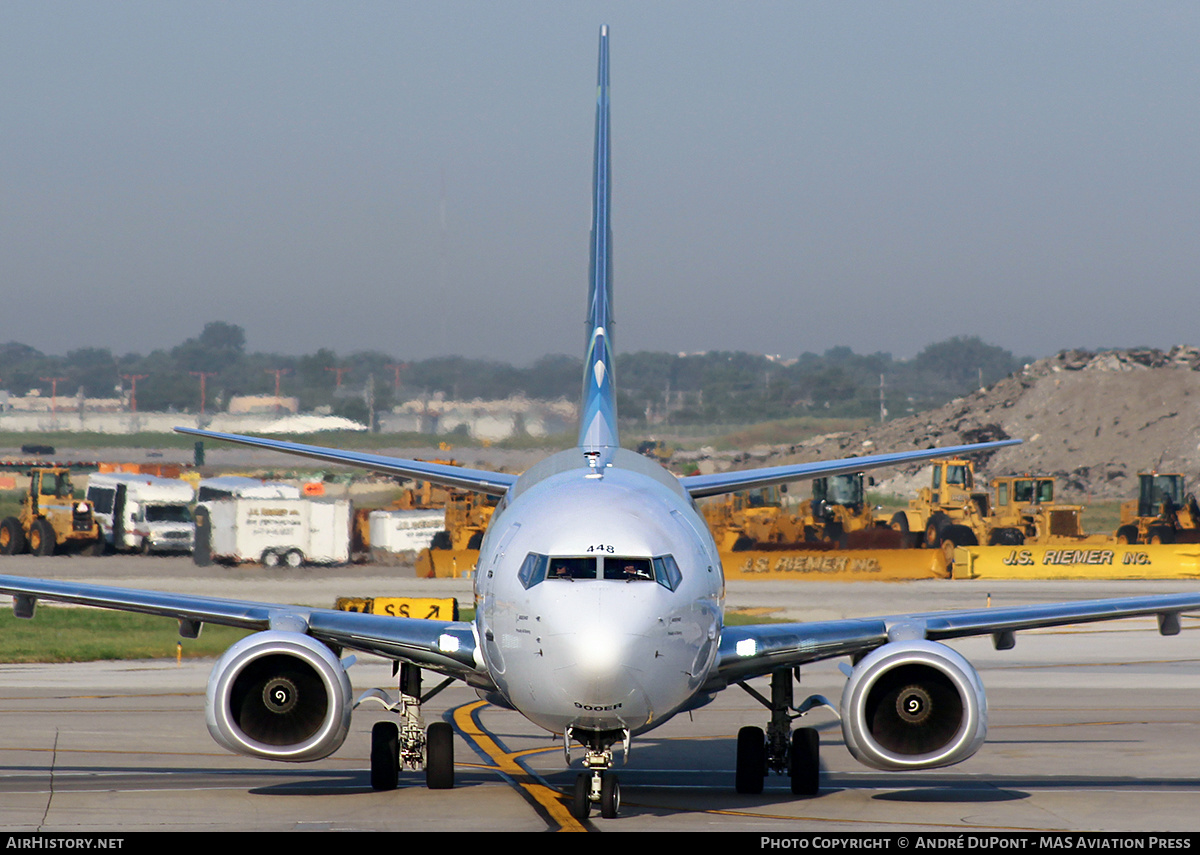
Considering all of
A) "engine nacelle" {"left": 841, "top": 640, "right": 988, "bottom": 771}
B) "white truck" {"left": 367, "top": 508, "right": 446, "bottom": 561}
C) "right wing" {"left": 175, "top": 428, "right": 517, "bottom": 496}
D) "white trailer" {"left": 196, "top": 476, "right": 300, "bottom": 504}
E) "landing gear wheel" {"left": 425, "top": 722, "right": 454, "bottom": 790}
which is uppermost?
A: "white trailer" {"left": 196, "top": 476, "right": 300, "bottom": 504}

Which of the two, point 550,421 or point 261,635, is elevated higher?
point 550,421

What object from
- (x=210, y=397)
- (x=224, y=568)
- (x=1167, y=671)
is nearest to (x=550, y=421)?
(x=224, y=568)

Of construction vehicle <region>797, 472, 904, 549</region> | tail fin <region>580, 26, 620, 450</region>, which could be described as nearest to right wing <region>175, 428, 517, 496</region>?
tail fin <region>580, 26, 620, 450</region>

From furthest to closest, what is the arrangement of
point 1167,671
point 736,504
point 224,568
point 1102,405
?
1. point 1102,405
2. point 736,504
3. point 224,568
4. point 1167,671

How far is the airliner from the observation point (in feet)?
47.4

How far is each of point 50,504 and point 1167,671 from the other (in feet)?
179

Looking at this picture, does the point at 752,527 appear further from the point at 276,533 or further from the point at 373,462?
the point at 373,462

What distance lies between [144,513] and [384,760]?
56.5 m

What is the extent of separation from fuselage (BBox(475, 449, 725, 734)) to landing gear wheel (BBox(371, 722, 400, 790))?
2987mm

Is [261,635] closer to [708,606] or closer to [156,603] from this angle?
[156,603]

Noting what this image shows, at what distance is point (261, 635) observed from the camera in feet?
56.2

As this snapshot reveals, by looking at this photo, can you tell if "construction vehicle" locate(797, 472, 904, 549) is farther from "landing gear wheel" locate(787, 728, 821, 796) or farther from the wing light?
the wing light

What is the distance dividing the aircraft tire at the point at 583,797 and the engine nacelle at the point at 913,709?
122 inches

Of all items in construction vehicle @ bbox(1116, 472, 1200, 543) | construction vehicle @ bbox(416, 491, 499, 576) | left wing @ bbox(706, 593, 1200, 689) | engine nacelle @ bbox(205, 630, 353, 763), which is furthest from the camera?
construction vehicle @ bbox(1116, 472, 1200, 543)
